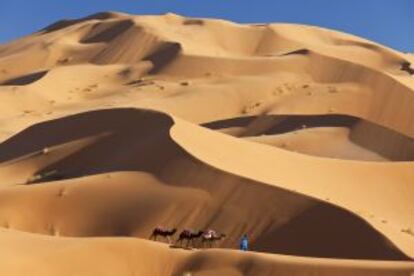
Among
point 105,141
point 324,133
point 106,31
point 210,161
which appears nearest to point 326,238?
point 210,161

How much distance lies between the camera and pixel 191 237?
18812 millimetres

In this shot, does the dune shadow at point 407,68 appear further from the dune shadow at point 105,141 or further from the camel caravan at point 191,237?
the camel caravan at point 191,237

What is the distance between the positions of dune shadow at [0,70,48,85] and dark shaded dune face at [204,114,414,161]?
19.2 metres

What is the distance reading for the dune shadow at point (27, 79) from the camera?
56.5m

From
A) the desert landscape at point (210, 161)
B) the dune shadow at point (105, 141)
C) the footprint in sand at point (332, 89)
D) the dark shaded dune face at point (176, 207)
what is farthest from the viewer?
the footprint in sand at point (332, 89)

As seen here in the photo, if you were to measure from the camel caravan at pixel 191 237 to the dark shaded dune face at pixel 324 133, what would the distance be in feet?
44.3

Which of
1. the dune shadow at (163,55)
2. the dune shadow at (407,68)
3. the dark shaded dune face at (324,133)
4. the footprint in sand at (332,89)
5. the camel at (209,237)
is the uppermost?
the camel at (209,237)

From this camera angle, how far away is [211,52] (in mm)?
58812

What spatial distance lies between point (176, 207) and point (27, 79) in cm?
3768

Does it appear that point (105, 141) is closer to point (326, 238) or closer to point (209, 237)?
point (209, 237)

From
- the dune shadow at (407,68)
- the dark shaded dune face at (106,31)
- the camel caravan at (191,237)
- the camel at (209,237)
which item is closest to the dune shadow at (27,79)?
the dark shaded dune face at (106,31)

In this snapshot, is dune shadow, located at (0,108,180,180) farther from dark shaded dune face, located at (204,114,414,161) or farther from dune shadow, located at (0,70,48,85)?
→ dune shadow, located at (0,70,48,85)

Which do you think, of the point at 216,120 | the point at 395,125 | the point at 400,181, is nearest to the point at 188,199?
the point at 400,181

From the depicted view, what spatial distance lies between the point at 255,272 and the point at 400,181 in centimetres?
1207
